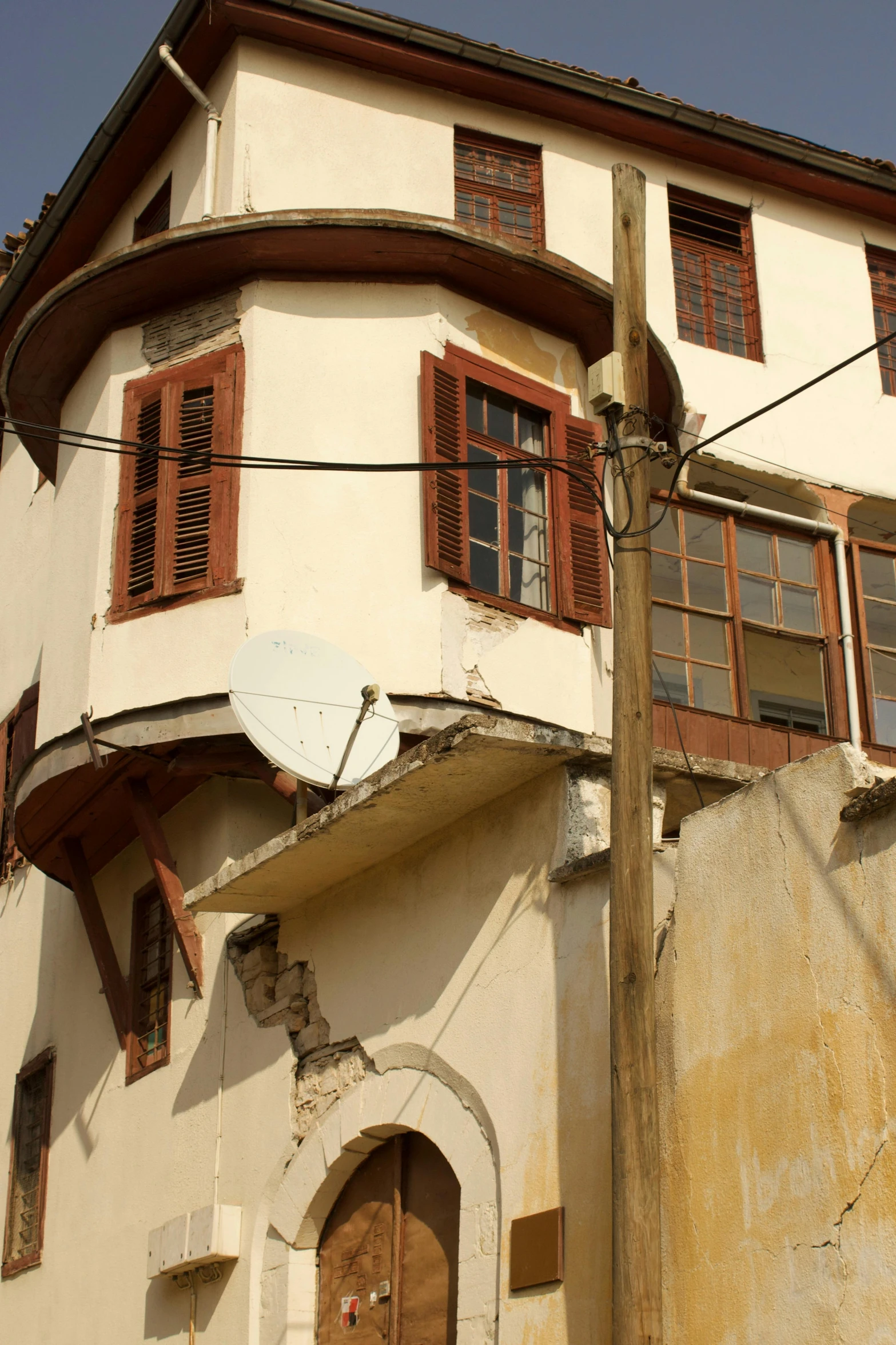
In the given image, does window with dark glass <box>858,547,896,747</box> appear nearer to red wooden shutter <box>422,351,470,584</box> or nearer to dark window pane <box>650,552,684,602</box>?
dark window pane <box>650,552,684,602</box>

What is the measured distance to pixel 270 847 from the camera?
8.60m

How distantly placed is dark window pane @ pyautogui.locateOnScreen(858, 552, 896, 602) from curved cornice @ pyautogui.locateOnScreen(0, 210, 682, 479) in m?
2.83

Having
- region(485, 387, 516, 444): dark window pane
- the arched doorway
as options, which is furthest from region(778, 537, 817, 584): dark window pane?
the arched doorway

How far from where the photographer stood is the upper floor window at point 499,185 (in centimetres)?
1303

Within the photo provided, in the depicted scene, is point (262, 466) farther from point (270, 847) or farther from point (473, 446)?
point (270, 847)

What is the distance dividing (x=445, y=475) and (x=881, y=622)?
199 inches

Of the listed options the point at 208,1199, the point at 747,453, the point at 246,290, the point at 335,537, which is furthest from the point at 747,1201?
the point at 747,453

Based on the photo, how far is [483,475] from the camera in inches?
426

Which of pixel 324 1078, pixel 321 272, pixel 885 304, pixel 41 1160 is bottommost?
pixel 324 1078

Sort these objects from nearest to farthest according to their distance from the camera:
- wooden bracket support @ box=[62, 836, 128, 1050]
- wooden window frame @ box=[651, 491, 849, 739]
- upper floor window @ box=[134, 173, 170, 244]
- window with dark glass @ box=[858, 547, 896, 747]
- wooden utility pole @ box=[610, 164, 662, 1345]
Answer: wooden utility pole @ box=[610, 164, 662, 1345] < wooden bracket support @ box=[62, 836, 128, 1050] < wooden window frame @ box=[651, 491, 849, 739] < upper floor window @ box=[134, 173, 170, 244] < window with dark glass @ box=[858, 547, 896, 747]

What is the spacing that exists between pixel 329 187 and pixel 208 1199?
7.16m

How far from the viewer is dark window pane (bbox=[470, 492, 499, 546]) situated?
1064 cm

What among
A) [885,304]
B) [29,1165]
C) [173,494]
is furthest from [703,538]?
[29,1165]

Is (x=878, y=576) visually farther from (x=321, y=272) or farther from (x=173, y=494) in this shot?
(x=173, y=494)
